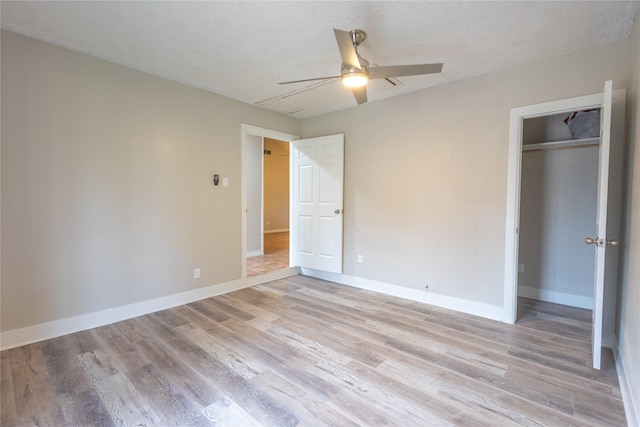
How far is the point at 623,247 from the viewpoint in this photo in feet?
7.55

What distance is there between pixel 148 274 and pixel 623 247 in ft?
14.1

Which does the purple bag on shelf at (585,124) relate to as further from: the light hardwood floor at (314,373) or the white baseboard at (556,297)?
the light hardwood floor at (314,373)

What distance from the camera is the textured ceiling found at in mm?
2043

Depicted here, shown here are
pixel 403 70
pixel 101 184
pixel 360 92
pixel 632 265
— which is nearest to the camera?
pixel 632 265

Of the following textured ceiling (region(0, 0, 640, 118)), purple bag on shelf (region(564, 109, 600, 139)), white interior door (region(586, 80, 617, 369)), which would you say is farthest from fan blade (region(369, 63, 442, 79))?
purple bag on shelf (region(564, 109, 600, 139))

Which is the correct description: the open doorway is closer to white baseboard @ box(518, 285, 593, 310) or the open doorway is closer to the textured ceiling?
the textured ceiling

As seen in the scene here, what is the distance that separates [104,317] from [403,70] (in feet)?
11.4

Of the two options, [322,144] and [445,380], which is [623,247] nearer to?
[445,380]

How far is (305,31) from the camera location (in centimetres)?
232

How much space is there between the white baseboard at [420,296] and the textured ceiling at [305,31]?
2430 millimetres

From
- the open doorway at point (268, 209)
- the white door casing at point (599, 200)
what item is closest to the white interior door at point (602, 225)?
the white door casing at point (599, 200)

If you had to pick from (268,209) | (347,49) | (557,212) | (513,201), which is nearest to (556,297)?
(557,212)

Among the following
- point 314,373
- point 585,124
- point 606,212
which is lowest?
point 314,373

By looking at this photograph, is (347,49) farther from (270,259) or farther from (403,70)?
(270,259)
